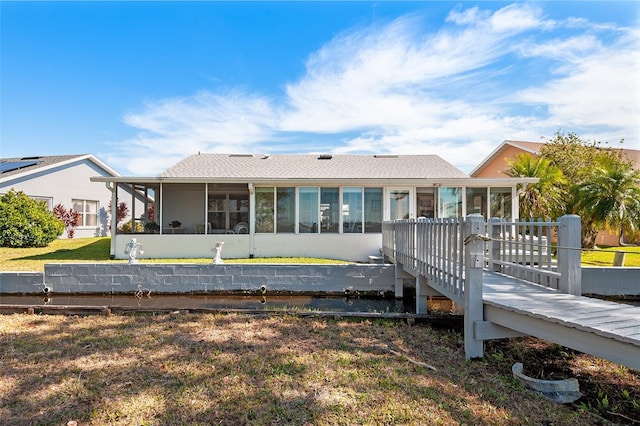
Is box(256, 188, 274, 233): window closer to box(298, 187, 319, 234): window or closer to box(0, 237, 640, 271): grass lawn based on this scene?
box(298, 187, 319, 234): window

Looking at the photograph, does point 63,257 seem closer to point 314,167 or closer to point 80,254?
point 80,254

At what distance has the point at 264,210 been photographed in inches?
450

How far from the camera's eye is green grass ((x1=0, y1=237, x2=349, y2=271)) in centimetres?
924

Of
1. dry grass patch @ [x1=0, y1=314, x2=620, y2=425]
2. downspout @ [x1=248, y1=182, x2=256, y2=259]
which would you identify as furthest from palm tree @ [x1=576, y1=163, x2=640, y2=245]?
downspout @ [x1=248, y1=182, x2=256, y2=259]

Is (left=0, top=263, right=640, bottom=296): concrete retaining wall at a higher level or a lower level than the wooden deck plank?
lower

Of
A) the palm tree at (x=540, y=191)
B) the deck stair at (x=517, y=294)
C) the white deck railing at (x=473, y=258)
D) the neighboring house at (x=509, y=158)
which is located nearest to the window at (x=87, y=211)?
the white deck railing at (x=473, y=258)

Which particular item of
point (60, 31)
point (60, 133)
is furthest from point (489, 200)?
point (60, 133)

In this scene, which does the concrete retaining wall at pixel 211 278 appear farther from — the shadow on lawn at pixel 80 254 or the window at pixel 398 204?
the window at pixel 398 204

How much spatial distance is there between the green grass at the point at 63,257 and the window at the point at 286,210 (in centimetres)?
119

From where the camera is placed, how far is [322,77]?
12719 millimetres

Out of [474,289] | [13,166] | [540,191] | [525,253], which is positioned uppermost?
[13,166]

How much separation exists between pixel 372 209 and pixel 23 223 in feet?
44.0

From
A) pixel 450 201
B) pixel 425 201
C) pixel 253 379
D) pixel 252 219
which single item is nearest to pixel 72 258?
pixel 252 219

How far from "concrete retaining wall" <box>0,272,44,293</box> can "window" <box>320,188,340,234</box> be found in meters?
7.58
